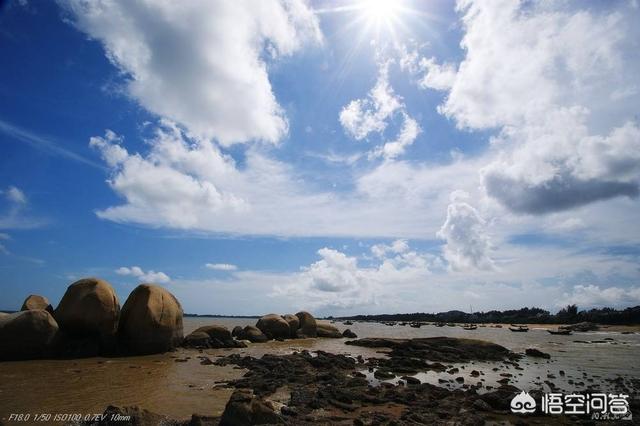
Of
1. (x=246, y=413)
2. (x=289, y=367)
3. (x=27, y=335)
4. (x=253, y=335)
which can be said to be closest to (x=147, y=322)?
(x=27, y=335)

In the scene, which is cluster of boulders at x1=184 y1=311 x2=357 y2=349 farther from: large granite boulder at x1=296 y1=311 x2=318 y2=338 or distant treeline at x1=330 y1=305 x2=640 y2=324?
distant treeline at x1=330 y1=305 x2=640 y2=324

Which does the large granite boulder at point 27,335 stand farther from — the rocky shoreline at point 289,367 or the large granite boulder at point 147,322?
the large granite boulder at point 147,322

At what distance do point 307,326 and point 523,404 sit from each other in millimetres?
27900

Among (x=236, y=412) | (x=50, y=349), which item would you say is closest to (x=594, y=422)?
(x=236, y=412)

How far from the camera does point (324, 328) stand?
39.1 metres

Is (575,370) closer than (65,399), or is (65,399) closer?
(65,399)

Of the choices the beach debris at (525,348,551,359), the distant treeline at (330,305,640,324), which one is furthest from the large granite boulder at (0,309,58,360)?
the distant treeline at (330,305,640,324)

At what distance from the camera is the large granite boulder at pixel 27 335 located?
16281 mm

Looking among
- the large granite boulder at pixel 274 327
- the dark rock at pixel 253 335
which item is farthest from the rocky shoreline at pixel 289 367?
the large granite boulder at pixel 274 327

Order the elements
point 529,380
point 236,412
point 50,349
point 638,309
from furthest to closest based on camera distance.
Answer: point 638,309 → point 50,349 → point 529,380 → point 236,412

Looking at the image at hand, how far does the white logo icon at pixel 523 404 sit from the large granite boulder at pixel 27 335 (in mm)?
19649

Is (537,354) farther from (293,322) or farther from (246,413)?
(246,413)

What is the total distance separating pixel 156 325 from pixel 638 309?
272 ft

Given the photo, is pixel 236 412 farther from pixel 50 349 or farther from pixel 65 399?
pixel 50 349
